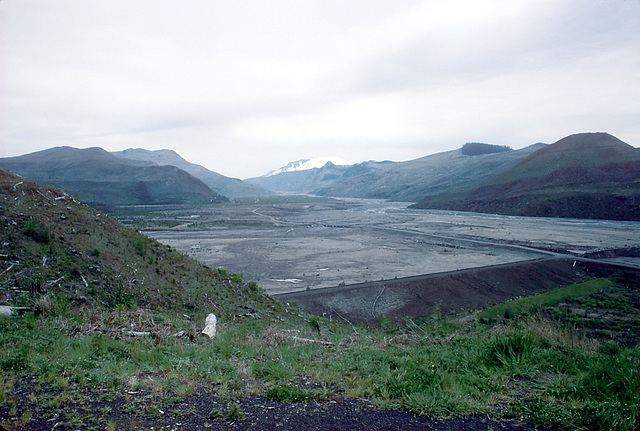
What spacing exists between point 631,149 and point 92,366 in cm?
14921

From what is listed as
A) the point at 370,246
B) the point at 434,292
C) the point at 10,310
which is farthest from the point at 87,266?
the point at 370,246

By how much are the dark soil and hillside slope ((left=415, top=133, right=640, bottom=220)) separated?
323 feet

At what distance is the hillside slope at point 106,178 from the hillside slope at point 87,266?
399ft

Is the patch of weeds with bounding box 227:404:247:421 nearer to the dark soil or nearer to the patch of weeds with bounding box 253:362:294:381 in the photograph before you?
the dark soil

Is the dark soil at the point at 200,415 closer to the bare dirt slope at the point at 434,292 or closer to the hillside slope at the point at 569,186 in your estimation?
the bare dirt slope at the point at 434,292

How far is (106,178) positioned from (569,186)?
168 m

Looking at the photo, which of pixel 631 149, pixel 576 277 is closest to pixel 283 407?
pixel 576 277

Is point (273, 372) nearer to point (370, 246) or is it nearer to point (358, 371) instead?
point (358, 371)

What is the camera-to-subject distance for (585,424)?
408 centimetres

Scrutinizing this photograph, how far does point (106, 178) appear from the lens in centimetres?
15288

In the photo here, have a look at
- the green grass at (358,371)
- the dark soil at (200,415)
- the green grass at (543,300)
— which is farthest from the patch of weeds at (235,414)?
the green grass at (543,300)

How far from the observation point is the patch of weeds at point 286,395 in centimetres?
473

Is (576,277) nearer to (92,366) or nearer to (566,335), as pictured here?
(566,335)

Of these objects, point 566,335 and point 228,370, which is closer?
point 228,370
